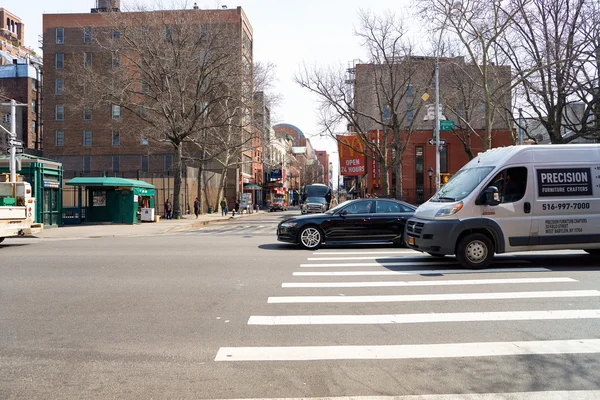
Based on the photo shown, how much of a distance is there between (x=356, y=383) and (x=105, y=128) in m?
60.6

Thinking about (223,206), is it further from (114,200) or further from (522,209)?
(522,209)

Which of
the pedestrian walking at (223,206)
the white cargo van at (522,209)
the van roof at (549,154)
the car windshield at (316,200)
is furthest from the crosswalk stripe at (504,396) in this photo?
the pedestrian walking at (223,206)

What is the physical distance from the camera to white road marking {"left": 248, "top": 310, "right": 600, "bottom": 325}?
249 inches

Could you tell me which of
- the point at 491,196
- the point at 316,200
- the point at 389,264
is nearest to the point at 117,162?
the point at 316,200

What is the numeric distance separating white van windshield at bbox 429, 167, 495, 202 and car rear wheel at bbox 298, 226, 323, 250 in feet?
12.6

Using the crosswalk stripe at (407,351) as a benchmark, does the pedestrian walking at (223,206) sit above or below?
above

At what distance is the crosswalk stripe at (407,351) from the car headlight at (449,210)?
462cm

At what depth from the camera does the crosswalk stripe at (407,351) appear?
5078mm

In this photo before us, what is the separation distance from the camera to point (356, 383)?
442 cm

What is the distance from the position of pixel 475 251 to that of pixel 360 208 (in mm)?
4571

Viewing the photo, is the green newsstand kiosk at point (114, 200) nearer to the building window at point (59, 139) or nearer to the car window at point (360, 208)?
the car window at point (360, 208)

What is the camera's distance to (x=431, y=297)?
25.0ft

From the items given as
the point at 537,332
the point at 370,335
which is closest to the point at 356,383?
the point at 370,335

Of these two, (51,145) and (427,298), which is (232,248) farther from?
(51,145)
